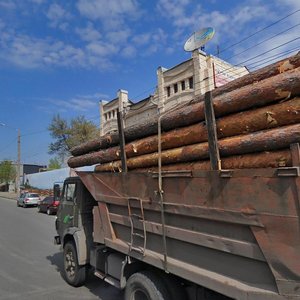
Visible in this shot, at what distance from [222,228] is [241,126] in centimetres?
99

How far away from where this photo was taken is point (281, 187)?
2.77 meters

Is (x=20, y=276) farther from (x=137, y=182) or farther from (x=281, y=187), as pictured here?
(x=281, y=187)

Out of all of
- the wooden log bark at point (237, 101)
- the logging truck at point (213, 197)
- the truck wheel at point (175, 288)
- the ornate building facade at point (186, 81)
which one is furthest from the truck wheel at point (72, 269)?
the ornate building facade at point (186, 81)

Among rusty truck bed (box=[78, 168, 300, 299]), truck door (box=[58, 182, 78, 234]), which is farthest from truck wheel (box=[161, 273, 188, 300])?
truck door (box=[58, 182, 78, 234])

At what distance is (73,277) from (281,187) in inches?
209

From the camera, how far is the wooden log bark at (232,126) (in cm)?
310

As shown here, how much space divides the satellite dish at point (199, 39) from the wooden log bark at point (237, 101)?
25191 mm

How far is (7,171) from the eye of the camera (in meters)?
82.5

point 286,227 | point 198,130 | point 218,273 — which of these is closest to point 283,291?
point 286,227

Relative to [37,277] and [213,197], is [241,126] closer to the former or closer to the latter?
[213,197]

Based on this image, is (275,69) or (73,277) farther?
(73,277)

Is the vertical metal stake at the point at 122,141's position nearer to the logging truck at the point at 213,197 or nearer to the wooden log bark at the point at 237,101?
the logging truck at the point at 213,197

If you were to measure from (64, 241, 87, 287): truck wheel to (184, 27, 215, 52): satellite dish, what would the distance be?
24.2 meters

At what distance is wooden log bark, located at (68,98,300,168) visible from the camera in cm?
310
